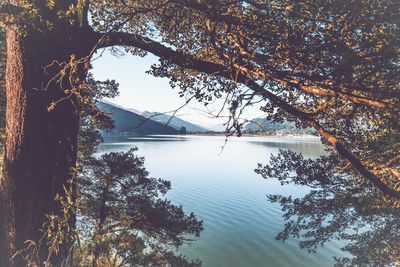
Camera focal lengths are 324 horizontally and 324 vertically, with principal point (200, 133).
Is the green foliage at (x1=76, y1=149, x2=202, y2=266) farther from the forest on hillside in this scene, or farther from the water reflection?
the forest on hillside

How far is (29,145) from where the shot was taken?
402 cm

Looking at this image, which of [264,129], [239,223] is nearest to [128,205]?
[264,129]

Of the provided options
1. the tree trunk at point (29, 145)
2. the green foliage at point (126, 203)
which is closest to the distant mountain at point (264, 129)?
the tree trunk at point (29, 145)

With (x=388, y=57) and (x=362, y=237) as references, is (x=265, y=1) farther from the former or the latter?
(x=362, y=237)

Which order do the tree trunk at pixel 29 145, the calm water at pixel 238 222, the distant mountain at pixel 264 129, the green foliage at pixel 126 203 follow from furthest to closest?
1. the calm water at pixel 238 222
2. the green foliage at pixel 126 203
3. the tree trunk at pixel 29 145
4. the distant mountain at pixel 264 129

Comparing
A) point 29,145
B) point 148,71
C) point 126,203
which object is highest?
point 148,71

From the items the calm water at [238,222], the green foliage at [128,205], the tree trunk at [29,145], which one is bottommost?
the calm water at [238,222]

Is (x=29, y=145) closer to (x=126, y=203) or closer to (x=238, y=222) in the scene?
(x=126, y=203)

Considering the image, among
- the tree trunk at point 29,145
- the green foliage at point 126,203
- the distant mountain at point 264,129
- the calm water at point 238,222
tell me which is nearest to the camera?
the distant mountain at point 264,129

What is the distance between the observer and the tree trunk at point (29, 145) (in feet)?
13.1

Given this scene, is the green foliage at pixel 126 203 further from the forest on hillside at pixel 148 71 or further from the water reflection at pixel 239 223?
the forest on hillside at pixel 148 71

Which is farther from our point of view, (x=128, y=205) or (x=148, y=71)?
(x=128, y=205)

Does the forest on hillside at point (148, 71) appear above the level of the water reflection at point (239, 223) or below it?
above

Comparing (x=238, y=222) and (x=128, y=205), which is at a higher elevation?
(x=128, y=205)
